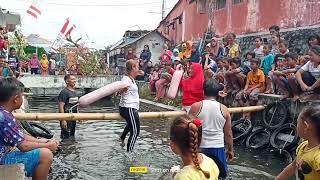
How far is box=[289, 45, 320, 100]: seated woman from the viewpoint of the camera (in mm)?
9391

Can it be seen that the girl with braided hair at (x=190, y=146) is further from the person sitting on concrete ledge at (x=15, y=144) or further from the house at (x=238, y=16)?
the house at (x=238, y=16)

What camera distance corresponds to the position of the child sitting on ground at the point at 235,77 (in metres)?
12.6

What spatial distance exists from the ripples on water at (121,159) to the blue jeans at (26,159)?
2645 millimetres

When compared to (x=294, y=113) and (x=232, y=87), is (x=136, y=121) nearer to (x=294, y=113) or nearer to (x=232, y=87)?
(x=294, y=113)

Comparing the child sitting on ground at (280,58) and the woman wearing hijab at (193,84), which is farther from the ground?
the child sitting on ground at (280,58)

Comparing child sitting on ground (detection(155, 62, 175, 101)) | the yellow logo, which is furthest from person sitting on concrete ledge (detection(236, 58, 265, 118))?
child sitting on ground (detection(155, 62, 175, 101))

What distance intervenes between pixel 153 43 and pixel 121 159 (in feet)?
91.1

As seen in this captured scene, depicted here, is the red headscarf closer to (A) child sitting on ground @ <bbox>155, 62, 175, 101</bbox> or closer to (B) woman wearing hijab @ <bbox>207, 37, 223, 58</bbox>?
(B) woman wearing hijab @ <bbox>207, 37, 223, 58</bbox>

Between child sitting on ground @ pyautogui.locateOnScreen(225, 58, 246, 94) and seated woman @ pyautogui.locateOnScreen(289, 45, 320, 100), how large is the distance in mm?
2730

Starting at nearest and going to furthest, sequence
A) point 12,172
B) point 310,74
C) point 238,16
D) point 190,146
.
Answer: point 190,146, point 12,172, point 310,74, point 238,16

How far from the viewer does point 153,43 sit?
36.2 metres

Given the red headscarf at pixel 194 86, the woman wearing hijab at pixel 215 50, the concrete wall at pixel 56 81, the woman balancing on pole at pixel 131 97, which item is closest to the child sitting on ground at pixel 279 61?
the woman wearing hijab at pixel 215 50

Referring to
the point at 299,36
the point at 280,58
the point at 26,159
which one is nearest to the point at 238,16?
the point at 299,36

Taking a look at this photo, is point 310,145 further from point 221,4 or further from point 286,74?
point 221,4
